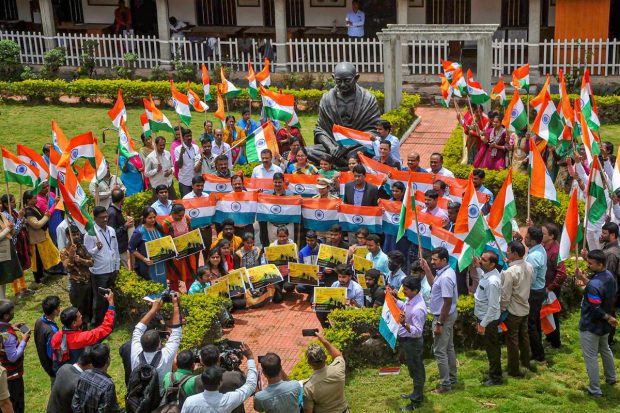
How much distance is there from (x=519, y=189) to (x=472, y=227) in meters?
6.47

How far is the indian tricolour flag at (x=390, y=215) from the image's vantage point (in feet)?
42.9

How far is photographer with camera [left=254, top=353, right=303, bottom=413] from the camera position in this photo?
26.7 ft

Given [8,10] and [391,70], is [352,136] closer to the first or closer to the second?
[391,70]

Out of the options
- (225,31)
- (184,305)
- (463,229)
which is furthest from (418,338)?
(225,31)

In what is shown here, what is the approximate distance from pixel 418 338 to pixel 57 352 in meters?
3.64

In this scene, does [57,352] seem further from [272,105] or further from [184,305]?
[272,105]

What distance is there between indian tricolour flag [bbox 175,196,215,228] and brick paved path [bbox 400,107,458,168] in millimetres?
6247

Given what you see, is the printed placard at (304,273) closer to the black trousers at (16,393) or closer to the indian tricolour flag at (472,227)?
the indian tricolour flag at (472,227)

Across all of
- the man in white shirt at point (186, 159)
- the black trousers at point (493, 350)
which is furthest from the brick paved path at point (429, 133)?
the black trousers at point (493, 350)

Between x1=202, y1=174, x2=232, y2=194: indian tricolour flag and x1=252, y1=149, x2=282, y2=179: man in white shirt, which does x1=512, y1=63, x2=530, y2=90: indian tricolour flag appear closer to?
x1=252, y1=149, x2=282, y2=179: man in white shirt

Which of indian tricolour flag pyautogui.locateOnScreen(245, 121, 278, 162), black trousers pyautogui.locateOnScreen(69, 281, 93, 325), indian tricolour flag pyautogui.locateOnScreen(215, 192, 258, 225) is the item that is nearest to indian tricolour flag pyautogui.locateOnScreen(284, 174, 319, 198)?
indian tricolour flag pyautogui.locateOnScreen(215, 192, 258, 225)

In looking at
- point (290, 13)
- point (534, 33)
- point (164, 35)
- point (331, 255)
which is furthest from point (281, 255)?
point (290, 13)

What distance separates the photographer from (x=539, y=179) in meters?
11.2

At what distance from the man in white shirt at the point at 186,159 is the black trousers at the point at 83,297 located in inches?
166
